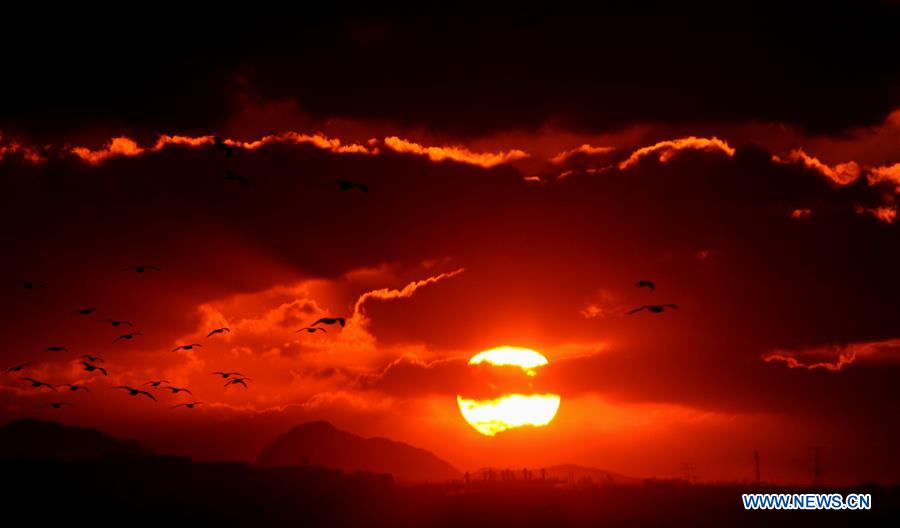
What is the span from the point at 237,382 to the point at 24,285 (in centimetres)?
3185

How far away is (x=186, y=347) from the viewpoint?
96750 millimetres

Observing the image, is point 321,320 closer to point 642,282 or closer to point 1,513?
point 642,282

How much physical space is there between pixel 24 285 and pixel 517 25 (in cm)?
5050

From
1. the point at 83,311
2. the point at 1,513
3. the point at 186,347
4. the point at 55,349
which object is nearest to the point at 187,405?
the point at 186,347

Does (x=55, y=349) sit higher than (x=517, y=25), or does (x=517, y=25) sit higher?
(x=517, y=25)

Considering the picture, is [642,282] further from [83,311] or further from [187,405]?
[187,405]

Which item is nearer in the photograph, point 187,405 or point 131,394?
point 131,394

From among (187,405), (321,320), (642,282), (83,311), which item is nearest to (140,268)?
(83,311)

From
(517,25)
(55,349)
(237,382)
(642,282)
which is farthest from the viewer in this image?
(237,382)

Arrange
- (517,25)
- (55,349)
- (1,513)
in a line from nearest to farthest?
(517,25)
(55,349)
(1,513)

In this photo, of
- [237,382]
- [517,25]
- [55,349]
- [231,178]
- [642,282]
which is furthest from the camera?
[237,382]

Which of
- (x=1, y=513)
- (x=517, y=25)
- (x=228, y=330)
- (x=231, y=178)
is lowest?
(x=1, y=513)

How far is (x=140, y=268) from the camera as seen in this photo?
262ft

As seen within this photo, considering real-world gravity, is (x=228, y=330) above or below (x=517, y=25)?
below
